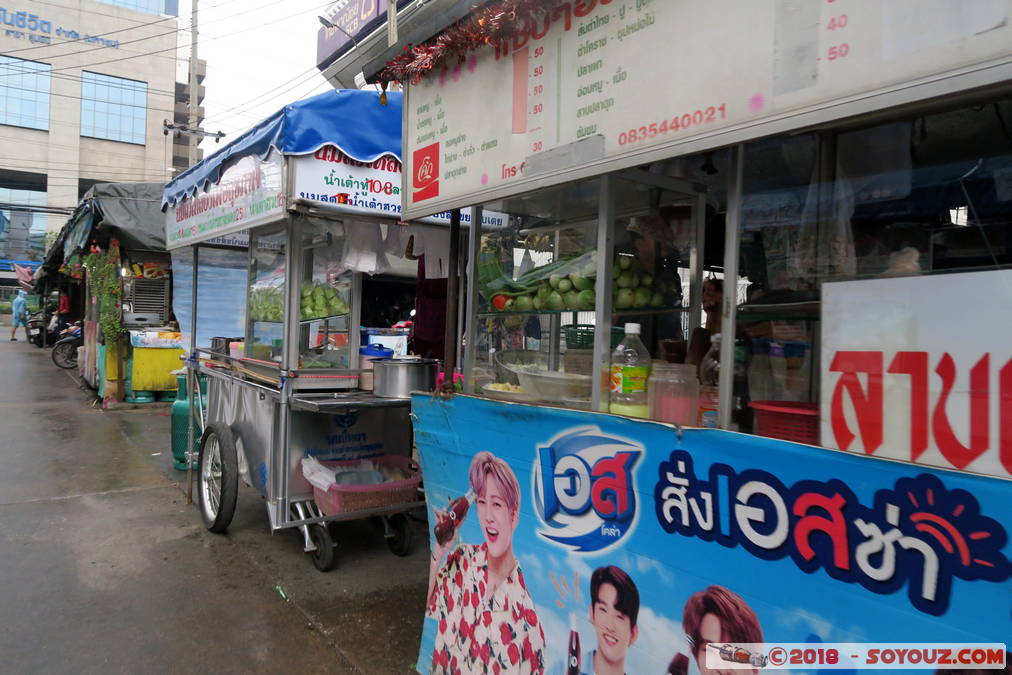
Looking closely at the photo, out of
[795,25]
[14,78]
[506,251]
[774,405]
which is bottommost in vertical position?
[774,405]

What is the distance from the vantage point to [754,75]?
5.35 ft

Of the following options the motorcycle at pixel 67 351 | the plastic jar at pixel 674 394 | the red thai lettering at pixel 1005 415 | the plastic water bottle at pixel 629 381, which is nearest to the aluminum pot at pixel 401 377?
the plastic water bottle at pixel 629 381

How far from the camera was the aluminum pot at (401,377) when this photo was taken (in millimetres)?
4047

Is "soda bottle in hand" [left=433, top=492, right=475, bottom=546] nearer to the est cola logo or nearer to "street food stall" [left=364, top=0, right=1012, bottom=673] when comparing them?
"street food stall" [left=364, top=0, right=1012, bottom=673]

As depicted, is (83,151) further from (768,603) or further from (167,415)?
(768,603)

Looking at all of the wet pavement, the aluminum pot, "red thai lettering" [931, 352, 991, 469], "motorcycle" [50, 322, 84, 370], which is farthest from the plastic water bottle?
"motorcycle" [50, 322, 84, 370]

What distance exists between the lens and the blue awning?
12.4 ft

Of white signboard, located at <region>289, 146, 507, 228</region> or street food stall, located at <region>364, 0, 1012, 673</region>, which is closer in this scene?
street food stall, located at <region>364, 0, 1012, 673</region>

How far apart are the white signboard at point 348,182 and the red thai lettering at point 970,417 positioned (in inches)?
107

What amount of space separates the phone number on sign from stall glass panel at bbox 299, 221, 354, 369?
2867mm

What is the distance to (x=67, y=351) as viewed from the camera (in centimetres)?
1619

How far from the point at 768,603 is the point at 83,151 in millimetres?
45884

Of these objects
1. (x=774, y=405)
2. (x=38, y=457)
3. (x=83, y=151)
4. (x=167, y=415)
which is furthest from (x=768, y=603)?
(x=83, y=151)

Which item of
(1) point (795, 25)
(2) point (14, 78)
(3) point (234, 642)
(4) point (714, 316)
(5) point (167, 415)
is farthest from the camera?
(2) point (14, 78)
